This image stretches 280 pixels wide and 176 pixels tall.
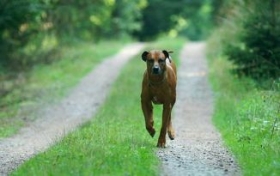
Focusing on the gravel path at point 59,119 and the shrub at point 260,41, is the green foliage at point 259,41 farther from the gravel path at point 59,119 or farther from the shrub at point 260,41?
the gravel path at point 59,119

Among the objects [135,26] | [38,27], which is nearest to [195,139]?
[38,27]

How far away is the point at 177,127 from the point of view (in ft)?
51.2

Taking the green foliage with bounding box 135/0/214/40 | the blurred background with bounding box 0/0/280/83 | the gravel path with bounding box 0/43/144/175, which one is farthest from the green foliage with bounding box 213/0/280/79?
the green foliage with bounding box 135/0/214/40

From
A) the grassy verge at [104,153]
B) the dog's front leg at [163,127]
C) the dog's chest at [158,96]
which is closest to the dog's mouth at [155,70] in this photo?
the dog's chest at [158,96]

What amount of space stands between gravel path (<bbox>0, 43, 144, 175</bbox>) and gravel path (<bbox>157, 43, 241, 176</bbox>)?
2609mm

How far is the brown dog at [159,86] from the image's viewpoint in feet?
37.8

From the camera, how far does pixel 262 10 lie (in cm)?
1962

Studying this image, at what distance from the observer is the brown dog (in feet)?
37.8

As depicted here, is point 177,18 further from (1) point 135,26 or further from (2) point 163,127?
(2) point 163,127

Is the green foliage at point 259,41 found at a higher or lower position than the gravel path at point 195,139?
higher

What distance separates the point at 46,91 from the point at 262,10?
8403 mm

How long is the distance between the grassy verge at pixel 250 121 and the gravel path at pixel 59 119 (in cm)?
371

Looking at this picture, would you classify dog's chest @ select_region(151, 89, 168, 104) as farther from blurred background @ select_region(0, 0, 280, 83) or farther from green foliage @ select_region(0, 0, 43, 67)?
green foliage @ select_region(0, 0, 43, 67)

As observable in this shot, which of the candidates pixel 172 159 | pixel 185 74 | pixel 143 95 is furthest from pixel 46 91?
pixel 172 159
